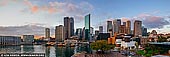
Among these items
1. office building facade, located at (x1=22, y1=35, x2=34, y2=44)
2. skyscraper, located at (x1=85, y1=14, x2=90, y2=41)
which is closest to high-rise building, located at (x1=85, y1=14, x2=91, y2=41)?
skyscraper, located at (x1=85, y1=14, x2=90, y2=41)

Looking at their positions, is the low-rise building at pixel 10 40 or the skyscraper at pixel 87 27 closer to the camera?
the skyscraper at pixel 87 27

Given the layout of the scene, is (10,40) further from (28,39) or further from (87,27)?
(87,27)

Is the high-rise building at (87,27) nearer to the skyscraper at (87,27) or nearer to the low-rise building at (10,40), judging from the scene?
the skyscraper at (87,27)

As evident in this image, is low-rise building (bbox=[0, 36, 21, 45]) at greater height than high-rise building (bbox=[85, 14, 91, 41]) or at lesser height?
lesser

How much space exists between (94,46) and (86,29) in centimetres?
4589

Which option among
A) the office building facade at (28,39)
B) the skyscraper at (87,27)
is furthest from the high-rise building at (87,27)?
the office building facade at (28,39)

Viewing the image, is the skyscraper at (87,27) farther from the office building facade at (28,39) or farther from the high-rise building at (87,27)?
the office building facade at (28,39)

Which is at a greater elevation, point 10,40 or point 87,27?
point 87,27

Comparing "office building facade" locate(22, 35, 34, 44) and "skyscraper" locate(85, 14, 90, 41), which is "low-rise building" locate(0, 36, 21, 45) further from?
"skyscraper" locate(85, 14, 90, 41)

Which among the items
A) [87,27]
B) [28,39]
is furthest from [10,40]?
[87,27]

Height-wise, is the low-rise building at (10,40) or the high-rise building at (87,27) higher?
A: the high-rise building at (87,27)

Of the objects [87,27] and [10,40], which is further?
[10,40]

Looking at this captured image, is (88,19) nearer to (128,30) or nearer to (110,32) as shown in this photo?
(110,32)

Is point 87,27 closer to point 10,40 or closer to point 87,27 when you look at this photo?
point 87,27
